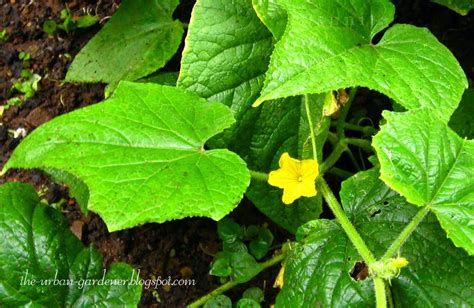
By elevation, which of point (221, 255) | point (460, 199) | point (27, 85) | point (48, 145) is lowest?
point (221, 255)

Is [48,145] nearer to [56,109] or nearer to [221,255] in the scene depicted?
[221,255]

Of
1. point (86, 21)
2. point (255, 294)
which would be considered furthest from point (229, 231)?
point (86, 21)

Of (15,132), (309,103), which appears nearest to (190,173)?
(309,103)

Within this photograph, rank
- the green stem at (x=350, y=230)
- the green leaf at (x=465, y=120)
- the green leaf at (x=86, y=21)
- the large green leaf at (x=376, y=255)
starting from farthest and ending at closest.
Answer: the green leaf at (x=86, y=21), the green leaf at (x=465, y=120), the large green leaf at (x=376, y=255), the green stem at (x=350, y=230)

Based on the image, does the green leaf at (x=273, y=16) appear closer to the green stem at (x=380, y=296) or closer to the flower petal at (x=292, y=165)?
the flower petal at (x=292, y=165)

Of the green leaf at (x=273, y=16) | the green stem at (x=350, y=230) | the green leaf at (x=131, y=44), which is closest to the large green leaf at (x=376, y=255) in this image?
the green stem at (x=350, y=230)

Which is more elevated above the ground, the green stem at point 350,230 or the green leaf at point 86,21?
the green leaf at point 86,21

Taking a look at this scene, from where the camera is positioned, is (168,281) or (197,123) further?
(168,281)
